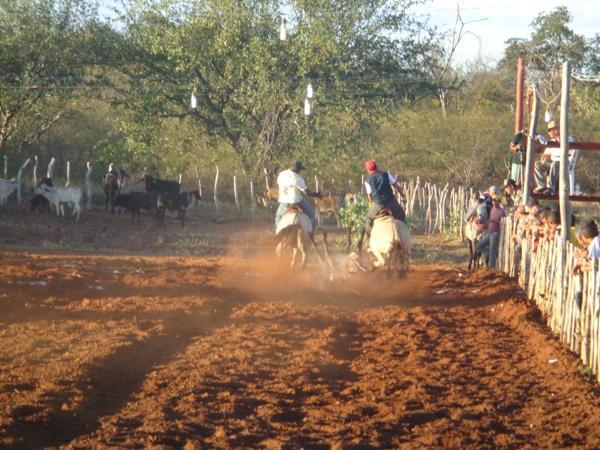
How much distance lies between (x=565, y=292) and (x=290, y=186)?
20.4 ft

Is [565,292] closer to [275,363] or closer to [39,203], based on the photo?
[275,363]

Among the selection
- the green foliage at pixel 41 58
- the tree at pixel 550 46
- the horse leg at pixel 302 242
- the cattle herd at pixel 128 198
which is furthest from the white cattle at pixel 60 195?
the tree at pixel 550 46

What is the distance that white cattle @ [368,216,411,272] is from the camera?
14.7m

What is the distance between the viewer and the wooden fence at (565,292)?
31.0 feet

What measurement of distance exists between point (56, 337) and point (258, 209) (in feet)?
81.0

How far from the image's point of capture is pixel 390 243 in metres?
14.6

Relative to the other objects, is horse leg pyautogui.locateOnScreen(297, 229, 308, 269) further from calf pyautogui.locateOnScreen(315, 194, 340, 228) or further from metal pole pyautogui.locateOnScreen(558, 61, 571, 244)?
calf pyautogui.locateOnScreen(315, 194, 340, 228)

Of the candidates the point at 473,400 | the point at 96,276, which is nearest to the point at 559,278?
the point at 473,400

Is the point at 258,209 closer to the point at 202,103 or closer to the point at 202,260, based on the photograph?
the point at 202,103

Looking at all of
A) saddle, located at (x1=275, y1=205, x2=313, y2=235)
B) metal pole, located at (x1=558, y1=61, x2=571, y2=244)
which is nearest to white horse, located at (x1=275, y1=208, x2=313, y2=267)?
saddle, located at (x1=275, y1=205, x2=313, y2=235)

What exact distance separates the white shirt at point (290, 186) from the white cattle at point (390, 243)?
178 cm

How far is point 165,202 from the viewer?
29234 millimetres

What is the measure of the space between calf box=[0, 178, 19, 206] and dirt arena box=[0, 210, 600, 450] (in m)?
12.3

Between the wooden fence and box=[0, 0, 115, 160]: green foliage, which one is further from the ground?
box=[0, 0, 115, 160]: green foliage
